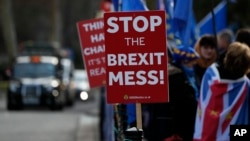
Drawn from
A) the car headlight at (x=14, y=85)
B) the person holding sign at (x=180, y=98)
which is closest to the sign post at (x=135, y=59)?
the person holding sign at (x=180, y=98)

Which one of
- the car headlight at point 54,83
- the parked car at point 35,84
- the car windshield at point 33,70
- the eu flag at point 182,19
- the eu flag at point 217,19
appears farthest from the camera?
the car headlight at point 54,83

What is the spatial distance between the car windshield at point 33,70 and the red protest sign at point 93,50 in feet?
81.0

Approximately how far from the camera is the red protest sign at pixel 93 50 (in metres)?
12.9

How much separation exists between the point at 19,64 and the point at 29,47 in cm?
636

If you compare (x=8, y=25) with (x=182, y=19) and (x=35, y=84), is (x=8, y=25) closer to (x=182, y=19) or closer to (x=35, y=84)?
(x=35, y=84)

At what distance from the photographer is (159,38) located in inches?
349

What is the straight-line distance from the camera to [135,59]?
348 inches

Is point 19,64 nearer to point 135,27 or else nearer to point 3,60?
point 135,27

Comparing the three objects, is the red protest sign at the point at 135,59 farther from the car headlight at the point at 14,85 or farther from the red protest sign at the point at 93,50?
the car headlight at the point at 14,85

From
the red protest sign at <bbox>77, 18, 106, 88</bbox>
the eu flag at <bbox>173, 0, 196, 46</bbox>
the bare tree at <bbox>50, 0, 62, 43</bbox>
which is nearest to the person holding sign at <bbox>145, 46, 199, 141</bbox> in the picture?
the eu flag at <bbox>173, 0, 196, 46</bbox>

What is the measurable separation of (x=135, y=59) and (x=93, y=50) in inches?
164

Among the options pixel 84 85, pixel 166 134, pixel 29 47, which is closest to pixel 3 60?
pixel 84 85

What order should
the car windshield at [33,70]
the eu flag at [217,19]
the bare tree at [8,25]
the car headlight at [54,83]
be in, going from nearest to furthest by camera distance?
the eu flag at [217,19] < the car windshield at [33,70] < the car headlight at [54,83] < the bare tree at [8,25]

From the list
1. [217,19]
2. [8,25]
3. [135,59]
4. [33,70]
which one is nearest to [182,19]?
[135,59]
